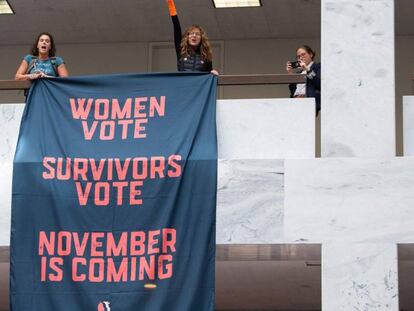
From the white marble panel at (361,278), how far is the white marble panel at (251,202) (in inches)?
23.8

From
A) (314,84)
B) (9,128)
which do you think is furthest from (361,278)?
(9,128)

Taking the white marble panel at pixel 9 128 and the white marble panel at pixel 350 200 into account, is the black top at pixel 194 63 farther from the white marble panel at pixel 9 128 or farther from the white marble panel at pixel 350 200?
the white marble panel at pixel 9 128

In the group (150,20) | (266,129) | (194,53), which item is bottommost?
(266,129)

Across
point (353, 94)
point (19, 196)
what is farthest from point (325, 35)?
point (19, 196)

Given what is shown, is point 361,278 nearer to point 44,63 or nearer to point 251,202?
point 251,202

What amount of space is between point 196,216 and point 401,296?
4.46 m

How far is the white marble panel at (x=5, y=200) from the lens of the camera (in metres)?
9.88

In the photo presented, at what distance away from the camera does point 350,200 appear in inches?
373

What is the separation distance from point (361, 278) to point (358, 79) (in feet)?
6.11

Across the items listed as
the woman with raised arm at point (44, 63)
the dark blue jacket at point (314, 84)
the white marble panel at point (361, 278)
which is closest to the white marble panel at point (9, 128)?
the woman with raised arm at point (44, 63)

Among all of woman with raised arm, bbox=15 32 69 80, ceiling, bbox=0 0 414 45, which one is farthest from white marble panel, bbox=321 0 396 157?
ceiling, bbox=0 0 414 45

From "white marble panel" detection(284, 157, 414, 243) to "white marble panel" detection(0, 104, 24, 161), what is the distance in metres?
2.68

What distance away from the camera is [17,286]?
970 cm

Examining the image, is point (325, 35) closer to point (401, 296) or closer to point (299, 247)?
point (299, 247)
